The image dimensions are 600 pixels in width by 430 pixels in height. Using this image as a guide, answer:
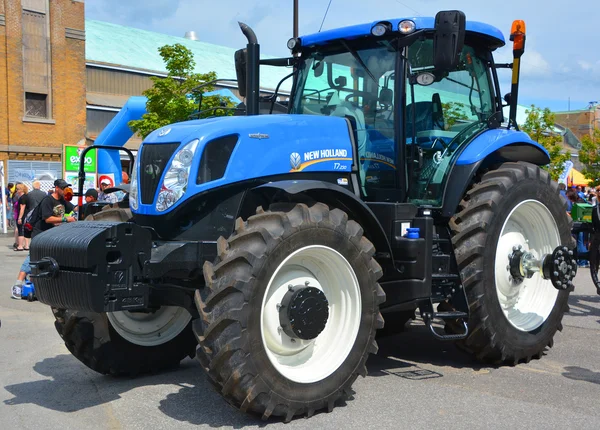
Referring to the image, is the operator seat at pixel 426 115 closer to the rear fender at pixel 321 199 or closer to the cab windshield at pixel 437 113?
the cab windshield at pixel 437 113

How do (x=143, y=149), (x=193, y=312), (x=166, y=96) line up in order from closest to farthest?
(x=193, y=312), (x=143, y=149), (x=166, y=96)

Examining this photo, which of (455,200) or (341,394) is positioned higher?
(455,200)

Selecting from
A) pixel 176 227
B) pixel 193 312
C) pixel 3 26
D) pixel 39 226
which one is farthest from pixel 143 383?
pixel 3 26

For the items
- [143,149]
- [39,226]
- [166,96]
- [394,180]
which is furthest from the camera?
[166,96]

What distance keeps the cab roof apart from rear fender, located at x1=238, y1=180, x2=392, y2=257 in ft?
5.43

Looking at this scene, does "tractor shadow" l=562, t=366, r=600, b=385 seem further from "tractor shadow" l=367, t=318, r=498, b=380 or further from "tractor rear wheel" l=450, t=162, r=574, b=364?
"tractor shadow" l=367, t=318, r=498, b=380

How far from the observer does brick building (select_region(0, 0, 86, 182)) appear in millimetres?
32562

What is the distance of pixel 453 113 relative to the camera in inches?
265

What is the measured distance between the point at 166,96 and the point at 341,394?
51.2ft

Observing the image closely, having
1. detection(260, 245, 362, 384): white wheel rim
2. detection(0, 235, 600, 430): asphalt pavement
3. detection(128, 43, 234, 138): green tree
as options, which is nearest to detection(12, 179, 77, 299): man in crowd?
detection(0, 235, 600, 430): asphalt pavement

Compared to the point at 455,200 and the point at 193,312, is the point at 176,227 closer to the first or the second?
the point at 193,312

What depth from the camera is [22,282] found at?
10664 millimetres

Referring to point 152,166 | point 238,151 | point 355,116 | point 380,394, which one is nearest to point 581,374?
point 380,394

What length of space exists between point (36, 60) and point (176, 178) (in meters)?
31.3
